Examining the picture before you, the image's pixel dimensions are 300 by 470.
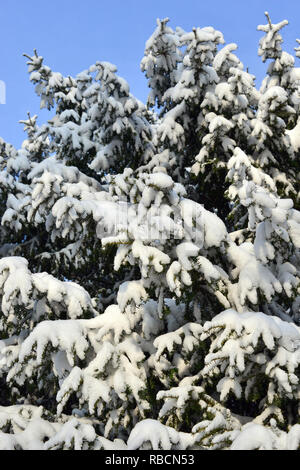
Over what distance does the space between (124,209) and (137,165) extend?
442 centimetres

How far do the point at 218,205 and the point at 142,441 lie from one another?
612 cm

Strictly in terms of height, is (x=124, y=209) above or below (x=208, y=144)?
below

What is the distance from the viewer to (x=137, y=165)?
10062mm

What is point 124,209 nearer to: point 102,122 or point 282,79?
point 102,122

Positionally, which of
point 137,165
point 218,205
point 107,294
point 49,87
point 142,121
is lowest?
point 107,294

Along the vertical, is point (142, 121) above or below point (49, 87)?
below

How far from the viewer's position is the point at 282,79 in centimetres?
837

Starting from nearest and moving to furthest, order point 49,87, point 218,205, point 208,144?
1. point 208,144
2. point 218,205
3. point 49,87

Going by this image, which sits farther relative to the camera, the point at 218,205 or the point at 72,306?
the point at 218,205

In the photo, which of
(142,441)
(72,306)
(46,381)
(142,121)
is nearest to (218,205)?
(142,121)

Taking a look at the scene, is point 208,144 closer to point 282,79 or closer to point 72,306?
point 282,79
